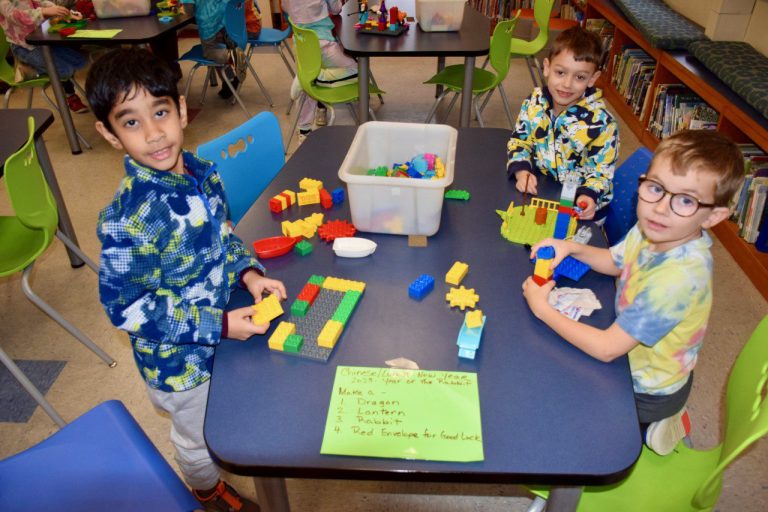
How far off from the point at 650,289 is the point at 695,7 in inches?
137

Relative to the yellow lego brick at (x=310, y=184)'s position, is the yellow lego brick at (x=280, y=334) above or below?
below

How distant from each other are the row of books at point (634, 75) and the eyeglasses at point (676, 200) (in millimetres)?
3001

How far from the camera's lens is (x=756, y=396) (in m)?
1.01

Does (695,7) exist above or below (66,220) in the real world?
above

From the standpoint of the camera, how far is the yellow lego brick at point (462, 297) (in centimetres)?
115

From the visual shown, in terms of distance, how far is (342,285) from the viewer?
1.21m

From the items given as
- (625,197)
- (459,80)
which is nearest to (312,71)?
(459,80)

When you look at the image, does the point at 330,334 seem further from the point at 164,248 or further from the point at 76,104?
the point at 76,104

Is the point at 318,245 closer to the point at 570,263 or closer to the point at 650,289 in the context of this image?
the point at 570,263

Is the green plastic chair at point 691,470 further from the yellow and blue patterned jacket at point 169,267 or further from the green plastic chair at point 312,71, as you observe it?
the green plastic chair at point 312,71

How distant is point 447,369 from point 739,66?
2.71 metres

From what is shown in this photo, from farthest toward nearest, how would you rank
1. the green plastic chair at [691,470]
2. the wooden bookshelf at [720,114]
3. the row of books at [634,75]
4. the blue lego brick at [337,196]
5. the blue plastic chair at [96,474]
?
the row of books at [634,75], the wooden bookshelf at [720,114], the blue lego brick at [337,196], the blue plastic chair at [96,474], the green plastic chair at [691,470]

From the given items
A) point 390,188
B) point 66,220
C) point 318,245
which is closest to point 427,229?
point 390,188

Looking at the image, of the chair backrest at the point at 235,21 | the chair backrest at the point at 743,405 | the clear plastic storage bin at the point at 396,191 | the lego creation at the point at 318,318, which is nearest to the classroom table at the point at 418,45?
the chair backrest at the point at 235,21
